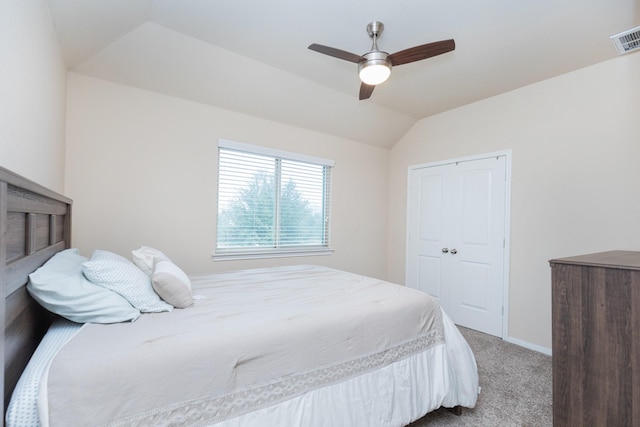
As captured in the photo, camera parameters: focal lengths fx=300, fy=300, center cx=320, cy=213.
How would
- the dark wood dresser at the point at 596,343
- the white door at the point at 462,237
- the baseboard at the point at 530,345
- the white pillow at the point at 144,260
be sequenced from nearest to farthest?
the dark wood dresser at the point at 596,343, the white pillow at the point at 144,260, the baseboard at the point at 530,345, the white door at the point at 462,237

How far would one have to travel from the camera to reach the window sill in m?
3.17

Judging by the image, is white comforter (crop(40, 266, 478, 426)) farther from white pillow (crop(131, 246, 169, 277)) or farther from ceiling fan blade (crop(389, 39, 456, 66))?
ceiling fan blade (crop(389, 39, 456, 66))

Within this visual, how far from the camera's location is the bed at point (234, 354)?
0.95 metres

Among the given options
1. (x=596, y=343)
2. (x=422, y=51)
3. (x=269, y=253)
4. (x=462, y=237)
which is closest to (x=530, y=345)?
(x=462, y=237)

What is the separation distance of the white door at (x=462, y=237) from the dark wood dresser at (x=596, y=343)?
1934 mm

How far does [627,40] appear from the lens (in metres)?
2.12

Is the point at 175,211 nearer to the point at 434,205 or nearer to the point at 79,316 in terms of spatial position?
the point at 79,316

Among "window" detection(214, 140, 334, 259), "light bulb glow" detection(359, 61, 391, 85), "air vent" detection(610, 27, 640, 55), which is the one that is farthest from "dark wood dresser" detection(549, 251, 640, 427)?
"window" detection(214, 140, 334, 259)

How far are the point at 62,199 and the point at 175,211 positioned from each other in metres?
1.10

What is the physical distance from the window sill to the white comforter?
1.01m

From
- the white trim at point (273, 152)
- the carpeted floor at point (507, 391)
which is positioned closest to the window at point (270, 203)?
the white trim at point (273, 152)

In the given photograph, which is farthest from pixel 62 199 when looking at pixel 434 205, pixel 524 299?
pixel 524 299

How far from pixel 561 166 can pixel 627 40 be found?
1.11m

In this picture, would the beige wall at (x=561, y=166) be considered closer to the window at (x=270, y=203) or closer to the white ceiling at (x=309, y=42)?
the white ceiling at (x=309, y=42)
